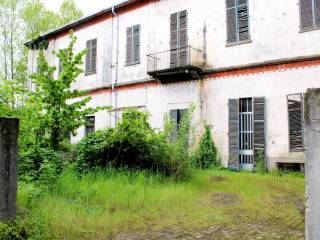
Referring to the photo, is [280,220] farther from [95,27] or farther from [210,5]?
[95,27]

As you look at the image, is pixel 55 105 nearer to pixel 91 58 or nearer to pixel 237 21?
pixel 237 21

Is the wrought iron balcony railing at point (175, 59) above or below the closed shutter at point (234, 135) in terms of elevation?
above

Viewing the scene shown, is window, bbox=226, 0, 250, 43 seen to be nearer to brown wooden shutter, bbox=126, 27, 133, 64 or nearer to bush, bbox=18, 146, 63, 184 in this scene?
brown wooden shutter, bbox=126, 27, 133, 64

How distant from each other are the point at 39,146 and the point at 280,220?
19.1 feet

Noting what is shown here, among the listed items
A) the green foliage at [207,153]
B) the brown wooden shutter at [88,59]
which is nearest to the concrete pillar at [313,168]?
the green foliage at [207,153]

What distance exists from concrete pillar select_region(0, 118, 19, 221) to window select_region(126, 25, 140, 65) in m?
13.0

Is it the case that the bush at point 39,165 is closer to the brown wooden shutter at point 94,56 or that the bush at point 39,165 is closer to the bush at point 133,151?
the bush at point 133,151

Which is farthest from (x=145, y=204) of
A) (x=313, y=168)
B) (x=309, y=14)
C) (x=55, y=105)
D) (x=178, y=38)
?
(x=178, y=38)

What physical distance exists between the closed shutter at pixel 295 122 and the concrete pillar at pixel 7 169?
31.4 feet

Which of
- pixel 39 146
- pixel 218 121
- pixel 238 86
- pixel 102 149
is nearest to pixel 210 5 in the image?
→ pixel 238 86

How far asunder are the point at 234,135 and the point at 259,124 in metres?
1.06

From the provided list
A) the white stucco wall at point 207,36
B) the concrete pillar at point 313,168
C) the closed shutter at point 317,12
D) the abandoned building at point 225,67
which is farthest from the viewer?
the white stucco wall at point 207,36

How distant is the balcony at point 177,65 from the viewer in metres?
14.1

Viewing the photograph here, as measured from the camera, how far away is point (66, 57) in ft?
30.3
